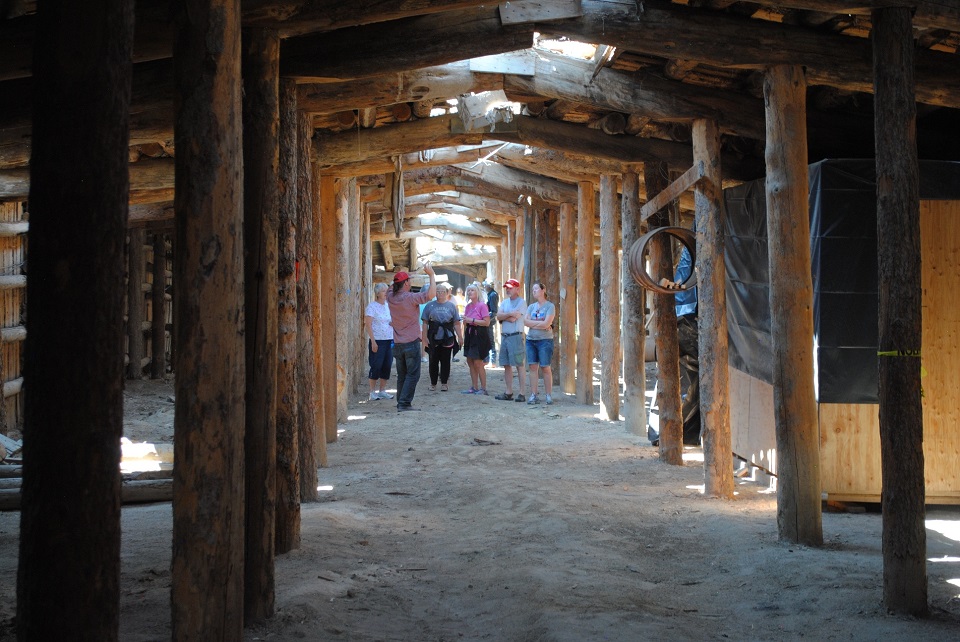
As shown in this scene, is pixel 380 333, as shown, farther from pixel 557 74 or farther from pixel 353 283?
pixel 557 74

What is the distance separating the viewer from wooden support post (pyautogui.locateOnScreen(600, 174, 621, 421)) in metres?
12.0

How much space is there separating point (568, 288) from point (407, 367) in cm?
324

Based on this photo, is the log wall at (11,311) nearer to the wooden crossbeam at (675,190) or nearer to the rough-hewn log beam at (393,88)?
the rough-hewn log beam at (393,88)

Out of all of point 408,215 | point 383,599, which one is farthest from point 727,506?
point 408,215

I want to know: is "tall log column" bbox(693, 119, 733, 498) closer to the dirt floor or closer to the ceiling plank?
the dirt floor

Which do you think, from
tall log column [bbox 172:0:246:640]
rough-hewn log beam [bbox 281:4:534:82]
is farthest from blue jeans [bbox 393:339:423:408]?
tall log column [bbox 172:0:246:640]

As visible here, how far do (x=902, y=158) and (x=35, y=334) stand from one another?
4.11 metres

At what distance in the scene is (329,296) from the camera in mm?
→ 10484

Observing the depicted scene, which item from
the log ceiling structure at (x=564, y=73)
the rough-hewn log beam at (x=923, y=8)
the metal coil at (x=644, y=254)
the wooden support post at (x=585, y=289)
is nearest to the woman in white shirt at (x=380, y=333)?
the wooden support post at (x=585, y=289)

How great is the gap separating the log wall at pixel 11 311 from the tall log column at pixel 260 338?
20.5 ft

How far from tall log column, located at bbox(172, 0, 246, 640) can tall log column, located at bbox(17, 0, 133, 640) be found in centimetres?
98

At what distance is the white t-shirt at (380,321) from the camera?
1391 cm

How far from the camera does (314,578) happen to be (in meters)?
4.95

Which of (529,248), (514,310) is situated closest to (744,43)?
(514,310)
